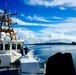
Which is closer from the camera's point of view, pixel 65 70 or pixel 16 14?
pixel 65 70

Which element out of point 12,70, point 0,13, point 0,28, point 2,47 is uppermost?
point 0,13

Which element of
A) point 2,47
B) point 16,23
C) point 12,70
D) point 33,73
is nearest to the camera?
point 33,73

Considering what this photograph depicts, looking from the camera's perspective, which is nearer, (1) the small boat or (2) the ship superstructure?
(1) the small boat

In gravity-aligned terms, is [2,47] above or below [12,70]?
above

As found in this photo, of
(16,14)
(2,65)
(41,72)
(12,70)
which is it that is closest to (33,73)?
(41,72)

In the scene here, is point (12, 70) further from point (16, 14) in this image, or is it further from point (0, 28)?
point (16, 14)

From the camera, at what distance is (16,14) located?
109ft

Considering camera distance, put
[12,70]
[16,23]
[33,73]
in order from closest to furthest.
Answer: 1. [33,73]
2. [12,70]
3. [16,23]

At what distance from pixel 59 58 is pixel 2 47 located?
856 inches

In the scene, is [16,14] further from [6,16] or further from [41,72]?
[41,72]

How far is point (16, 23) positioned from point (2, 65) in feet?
32.6

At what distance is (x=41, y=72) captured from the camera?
683 inches

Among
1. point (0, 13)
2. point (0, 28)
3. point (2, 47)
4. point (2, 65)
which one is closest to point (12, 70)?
point (2, 65)

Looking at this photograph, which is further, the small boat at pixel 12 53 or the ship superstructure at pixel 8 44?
the ship superstructure at pixel 8 44
